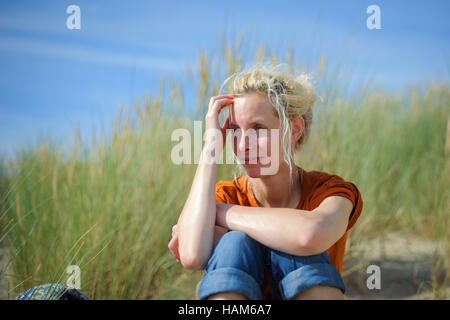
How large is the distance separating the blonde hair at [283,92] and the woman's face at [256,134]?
0.03 metres

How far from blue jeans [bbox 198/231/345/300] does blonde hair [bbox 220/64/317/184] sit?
1.37 ft

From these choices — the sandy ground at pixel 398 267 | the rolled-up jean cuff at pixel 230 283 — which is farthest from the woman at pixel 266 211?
the sandy ground at pixel 398 267

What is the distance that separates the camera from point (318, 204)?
169 cm

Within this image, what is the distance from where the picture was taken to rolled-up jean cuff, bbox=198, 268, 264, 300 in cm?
137

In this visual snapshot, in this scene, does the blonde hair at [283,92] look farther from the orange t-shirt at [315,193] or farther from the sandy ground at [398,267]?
the sandy ground at [398,267]

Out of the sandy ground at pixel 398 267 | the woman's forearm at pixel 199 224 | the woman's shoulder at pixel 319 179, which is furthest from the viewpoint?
the sandy ground at pixel 398 267

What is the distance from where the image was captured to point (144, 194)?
2885 mm

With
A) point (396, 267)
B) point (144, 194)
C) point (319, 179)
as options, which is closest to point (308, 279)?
point (319, 179)

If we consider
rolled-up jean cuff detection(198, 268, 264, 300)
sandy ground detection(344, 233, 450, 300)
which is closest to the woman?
rolled-up jean cuff detection(198, 268, 264, 300)

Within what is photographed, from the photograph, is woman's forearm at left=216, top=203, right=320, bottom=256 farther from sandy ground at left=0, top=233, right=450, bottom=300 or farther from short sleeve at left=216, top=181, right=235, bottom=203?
sandy ground at left=0, top=233, right=450, bottom=300

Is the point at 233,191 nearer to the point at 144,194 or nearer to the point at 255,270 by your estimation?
the point at 255,270

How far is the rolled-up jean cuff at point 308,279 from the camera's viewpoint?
142cm

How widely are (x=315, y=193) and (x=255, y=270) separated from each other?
459 millimetres

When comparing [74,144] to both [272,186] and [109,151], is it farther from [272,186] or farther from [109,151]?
[272,186]
